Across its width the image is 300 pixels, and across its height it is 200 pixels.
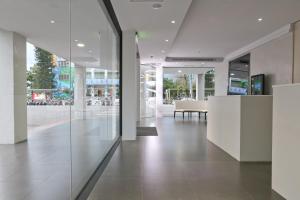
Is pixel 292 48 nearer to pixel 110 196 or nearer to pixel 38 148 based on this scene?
pixel 110 196

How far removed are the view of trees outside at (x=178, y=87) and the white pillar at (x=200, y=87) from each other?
9.6 inches

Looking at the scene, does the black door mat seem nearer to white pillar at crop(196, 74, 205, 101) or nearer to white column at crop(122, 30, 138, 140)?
white column at crop(122, 30, 138, 140)

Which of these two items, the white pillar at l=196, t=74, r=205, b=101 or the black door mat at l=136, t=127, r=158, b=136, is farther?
the white pillar at l=196, t=74, r=205, b=101

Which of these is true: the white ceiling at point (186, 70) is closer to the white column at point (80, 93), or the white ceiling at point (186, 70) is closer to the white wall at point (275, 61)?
the white wall at point (275, 61)

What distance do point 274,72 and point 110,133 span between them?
6257 mm

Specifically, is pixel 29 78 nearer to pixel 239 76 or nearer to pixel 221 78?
pixel 239 76

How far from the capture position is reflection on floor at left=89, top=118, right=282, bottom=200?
10.3 ft

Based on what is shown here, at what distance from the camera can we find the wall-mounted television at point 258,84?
9047 mm

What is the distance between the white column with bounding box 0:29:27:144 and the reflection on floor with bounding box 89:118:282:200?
5.20 feet

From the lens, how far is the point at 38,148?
2254mm

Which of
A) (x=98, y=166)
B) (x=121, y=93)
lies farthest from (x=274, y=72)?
(x=98, y=166)

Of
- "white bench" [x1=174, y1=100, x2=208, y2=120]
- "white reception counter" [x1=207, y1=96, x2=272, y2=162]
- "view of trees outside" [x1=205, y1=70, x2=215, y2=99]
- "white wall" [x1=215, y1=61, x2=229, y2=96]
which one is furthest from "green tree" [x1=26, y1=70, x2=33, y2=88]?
"view of trees outside" [x1=205, y1=70, x2=215, y2=99]

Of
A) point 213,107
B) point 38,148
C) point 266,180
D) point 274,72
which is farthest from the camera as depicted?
point 274,72

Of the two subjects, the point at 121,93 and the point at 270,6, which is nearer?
the point at 270,6
